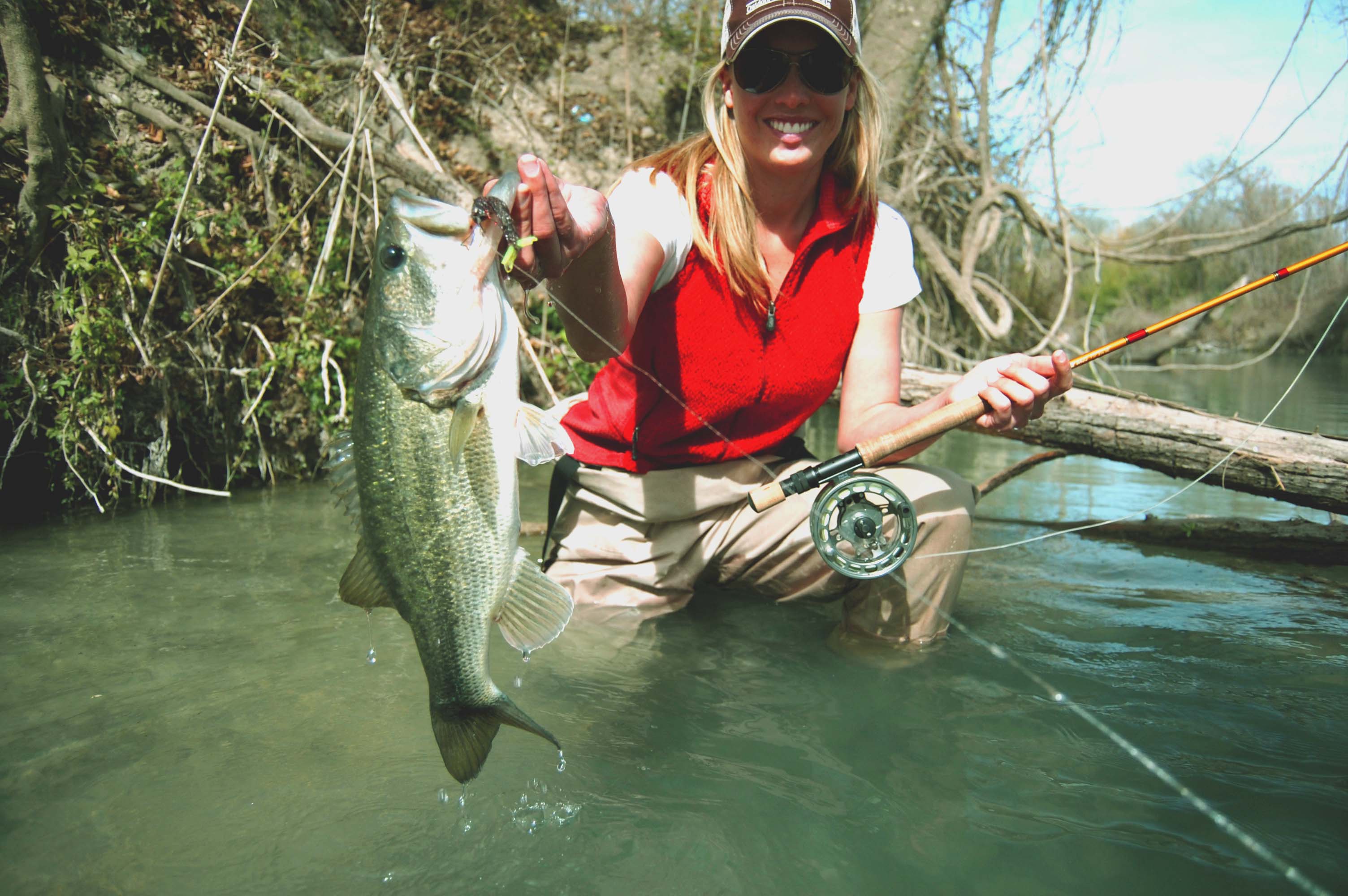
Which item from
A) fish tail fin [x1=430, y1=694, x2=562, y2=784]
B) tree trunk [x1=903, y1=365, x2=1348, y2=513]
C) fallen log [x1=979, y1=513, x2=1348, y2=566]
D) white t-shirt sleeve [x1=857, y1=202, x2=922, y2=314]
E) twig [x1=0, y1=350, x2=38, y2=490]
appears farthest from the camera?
twig [x1=0, y1=350, x2=38, y2=490]

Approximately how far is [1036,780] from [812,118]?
2.00 meters

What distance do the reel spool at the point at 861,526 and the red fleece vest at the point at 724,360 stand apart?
0.40m

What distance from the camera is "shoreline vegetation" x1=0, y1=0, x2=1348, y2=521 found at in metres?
4.59

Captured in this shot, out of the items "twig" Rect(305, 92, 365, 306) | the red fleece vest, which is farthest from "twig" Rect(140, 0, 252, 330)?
the red fleece vest

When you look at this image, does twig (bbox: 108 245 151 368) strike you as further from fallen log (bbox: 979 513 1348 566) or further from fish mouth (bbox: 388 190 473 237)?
fallen log (bbox: 979 513 1348 566)

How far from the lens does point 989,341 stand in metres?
7.85

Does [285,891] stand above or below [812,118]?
below

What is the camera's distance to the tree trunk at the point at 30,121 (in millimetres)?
4383

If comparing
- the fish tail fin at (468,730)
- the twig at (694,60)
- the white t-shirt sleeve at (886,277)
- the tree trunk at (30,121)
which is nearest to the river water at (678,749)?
the fish tail fin at (468,730)

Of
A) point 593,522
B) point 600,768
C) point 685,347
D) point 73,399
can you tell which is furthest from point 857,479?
point 73,399

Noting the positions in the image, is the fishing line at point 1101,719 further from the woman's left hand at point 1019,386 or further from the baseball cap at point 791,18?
the baseball cap at point 791,18

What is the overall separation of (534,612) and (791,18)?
73.3 inches

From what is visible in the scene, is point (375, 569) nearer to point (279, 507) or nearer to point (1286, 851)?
point (1286, 851)

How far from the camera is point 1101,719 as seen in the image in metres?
2.56
